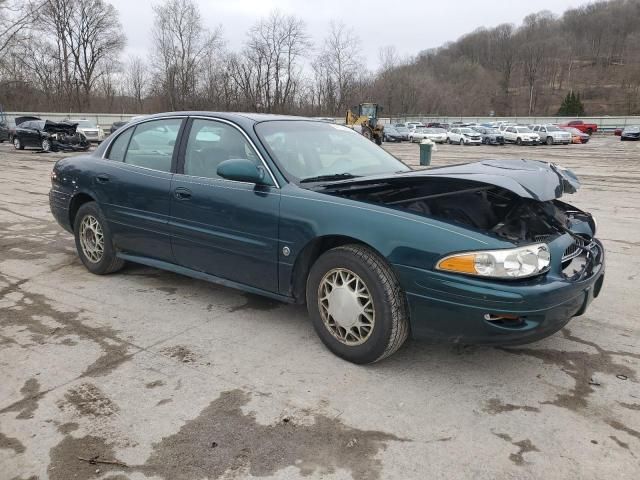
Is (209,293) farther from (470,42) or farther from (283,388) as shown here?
(470,42)

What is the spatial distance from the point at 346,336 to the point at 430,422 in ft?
2.61

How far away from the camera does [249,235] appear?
3.65m

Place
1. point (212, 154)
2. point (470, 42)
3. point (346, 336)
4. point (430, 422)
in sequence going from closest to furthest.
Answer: point (430, 422), point (346, 336), point (212, 154), point (470, 42)

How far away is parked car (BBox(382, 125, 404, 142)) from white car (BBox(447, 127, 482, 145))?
462cm

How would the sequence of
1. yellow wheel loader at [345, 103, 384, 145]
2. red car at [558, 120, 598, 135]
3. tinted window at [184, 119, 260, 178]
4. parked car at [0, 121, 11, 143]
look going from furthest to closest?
red car at [558, 120, 598, 135]
yellow wheel loader at [345, 103, 384, 145]
parked car at [0, 121, 11, 143]
tinted window at [184, 119, 260, 178]

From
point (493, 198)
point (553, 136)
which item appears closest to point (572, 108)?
point (553, 136)

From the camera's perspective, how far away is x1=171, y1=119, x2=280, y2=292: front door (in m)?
3.59

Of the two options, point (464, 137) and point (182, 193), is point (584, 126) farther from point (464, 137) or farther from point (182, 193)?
point (182, 193)

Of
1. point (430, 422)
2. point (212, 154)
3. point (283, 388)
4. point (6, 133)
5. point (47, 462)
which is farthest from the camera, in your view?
point (6, 133)

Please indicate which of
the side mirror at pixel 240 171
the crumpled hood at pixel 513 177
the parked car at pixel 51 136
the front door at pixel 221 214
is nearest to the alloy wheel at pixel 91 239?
the front door at pixel 221 214

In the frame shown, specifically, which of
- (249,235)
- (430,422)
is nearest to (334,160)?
(249,235)

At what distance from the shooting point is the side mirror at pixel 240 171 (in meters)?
3.51

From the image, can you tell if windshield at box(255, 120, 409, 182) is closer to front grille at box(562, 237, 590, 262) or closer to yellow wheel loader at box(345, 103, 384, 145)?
front grille at box(562, 237, 590, 262)

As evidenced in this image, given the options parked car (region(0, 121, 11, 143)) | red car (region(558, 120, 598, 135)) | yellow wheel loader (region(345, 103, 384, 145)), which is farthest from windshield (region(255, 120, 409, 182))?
red car (region(558, 120, 598, 135))
